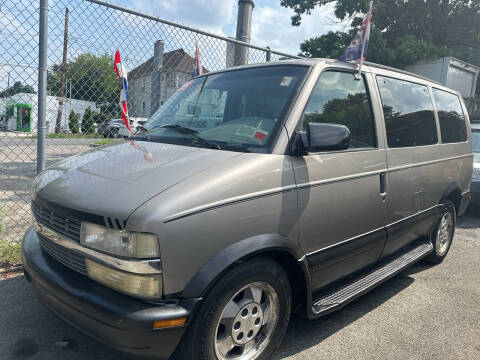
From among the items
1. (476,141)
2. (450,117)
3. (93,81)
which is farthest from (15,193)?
(476,141)

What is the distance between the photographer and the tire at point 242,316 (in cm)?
200

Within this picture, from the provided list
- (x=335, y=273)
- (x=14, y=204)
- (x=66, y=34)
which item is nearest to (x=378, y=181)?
(x=335, y=273)

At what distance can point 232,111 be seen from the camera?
283cm

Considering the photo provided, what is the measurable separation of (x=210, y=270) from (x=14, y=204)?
5876mm

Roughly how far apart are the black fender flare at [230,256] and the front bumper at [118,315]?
0.23 ft

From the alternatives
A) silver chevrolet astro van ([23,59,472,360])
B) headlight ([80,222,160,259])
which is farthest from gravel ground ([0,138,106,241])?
headlight ([80,222,160,259])

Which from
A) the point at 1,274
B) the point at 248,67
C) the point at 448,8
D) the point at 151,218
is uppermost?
the point at 448,8

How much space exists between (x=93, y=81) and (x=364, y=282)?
5.36 meters

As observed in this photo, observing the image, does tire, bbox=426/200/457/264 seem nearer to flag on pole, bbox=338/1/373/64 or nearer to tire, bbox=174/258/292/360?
flag on pole, bbox=338/1/373/64

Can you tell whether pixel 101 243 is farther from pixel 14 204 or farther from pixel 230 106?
pixel 14 204

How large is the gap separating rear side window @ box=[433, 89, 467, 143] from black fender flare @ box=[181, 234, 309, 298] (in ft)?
9.79

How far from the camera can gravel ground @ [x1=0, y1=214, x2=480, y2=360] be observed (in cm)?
262

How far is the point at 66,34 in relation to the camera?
13.4 feet

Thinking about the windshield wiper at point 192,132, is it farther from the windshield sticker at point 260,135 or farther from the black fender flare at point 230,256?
the black fender flare at point 230,256
